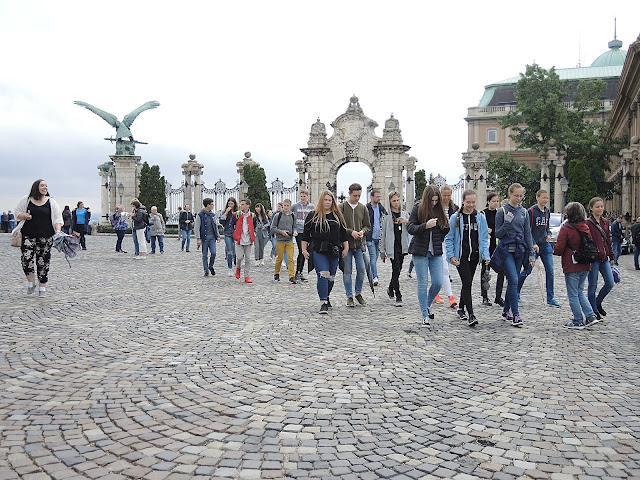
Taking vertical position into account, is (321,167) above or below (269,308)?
above

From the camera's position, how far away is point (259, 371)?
18.6ft

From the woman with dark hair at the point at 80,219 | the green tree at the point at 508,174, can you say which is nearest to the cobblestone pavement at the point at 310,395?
the woman with dark hair at the point at 80,219

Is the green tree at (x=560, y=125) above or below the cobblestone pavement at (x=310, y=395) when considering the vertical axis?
above

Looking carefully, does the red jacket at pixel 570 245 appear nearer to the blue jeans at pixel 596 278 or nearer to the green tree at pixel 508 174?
the blue jeans at pixel 596 278

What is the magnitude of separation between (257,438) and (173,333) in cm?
360

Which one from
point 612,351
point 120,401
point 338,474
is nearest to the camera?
point 338,474

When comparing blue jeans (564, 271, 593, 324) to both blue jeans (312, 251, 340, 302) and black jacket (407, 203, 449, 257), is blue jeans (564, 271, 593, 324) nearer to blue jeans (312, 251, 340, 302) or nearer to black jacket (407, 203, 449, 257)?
black jacket (407, 203, 449, 257)

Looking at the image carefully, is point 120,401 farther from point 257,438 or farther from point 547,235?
point 547,235

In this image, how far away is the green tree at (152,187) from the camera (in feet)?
143

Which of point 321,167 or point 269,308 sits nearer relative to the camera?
point 269,308

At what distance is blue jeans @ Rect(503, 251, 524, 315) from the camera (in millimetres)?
8172

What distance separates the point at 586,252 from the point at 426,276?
2211 millimetres

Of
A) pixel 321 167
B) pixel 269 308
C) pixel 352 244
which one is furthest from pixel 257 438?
pixel 321 167

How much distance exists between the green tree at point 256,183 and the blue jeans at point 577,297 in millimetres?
39806
